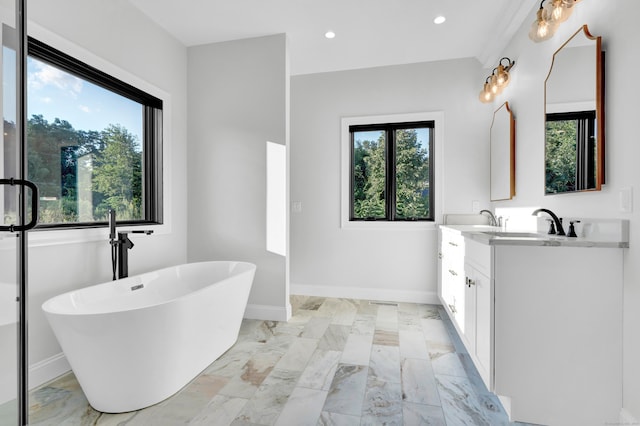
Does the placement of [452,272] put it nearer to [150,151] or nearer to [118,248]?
[118,248]

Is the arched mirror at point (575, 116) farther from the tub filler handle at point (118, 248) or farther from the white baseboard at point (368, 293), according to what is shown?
the tub filler handle at point (118, 248)

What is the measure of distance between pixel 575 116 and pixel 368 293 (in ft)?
8.27

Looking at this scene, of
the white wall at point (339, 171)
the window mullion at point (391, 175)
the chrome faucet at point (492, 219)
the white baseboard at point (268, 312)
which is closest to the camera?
the white baseboard at point (268, 312)

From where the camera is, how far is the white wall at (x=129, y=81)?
1.97m

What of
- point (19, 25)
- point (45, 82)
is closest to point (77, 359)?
point (19, 25)

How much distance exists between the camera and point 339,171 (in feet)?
12.2

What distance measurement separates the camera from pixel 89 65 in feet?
7.45

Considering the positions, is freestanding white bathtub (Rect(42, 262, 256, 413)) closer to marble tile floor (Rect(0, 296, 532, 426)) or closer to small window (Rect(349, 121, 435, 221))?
marble tile floor (Rect(0, 296, 532, 426))

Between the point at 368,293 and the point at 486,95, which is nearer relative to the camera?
the point at 486,95

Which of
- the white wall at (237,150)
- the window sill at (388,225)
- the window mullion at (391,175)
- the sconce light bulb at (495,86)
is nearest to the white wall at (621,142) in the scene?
the sconce light bulb at (495,86)

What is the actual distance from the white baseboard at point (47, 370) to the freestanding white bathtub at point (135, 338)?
456mm

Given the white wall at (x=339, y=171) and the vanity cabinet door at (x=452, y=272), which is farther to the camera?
the white wall at (x=339, y=171)

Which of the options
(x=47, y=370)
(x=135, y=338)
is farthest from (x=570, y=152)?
(x=47, y=370)

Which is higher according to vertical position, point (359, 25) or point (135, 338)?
point (359, 25)
